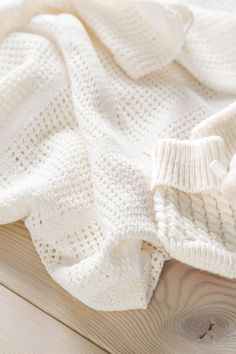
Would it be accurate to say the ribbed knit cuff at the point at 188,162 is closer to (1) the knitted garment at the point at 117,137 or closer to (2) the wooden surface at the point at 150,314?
(1) the knitted garment at the point at 117,137

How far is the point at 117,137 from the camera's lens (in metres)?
0.93

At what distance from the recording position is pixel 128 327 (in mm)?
797

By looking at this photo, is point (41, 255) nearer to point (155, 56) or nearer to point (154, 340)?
point (154, 340)

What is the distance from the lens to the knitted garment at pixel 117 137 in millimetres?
806

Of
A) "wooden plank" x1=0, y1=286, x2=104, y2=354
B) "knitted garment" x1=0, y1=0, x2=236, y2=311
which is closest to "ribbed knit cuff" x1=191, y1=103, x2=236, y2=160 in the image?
"knitted garment" x1=0, y1=0, x2=236, y2=311

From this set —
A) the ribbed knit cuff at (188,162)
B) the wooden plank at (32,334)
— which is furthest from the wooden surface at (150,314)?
the ribbed knit cuff at (188,162)

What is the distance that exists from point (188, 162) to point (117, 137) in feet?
0.42

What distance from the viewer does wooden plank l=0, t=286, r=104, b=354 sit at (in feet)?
2.56

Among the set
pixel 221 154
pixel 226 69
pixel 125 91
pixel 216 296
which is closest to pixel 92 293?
pixel 216 296

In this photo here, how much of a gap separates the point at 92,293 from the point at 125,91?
0.39m

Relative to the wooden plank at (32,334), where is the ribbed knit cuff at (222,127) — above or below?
above

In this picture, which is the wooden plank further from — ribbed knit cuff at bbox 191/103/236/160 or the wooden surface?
ribbed knit cuff at bbox 191/103/236/160

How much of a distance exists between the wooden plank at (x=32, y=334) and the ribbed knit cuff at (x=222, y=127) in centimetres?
38

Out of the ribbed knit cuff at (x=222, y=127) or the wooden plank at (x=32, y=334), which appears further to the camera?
the ribbed knit cuff at (x=222, y=127)
